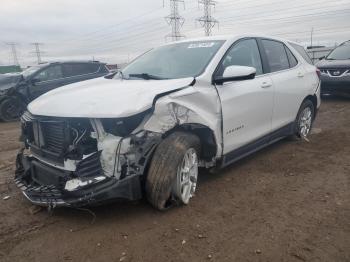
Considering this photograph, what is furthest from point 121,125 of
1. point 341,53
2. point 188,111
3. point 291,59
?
point 341,53

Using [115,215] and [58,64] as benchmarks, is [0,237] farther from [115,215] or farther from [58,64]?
[58,64]

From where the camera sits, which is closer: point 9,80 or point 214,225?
point 214,225

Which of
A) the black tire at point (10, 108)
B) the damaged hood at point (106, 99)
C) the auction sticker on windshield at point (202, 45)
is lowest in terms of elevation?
the black tire at point (10, 108)

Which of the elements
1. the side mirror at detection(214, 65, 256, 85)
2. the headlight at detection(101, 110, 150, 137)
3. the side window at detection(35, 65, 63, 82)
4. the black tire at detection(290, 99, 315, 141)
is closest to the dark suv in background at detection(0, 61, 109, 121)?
the side window at detection(35, 65, 63, 82)

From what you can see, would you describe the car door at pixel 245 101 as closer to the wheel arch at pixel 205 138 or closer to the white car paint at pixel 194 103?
the white car paint at pixel 194 103

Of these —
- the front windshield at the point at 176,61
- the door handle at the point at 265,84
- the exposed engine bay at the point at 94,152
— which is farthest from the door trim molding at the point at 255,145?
the exposed engine bay at the point at 94,152

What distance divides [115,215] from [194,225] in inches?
30.5

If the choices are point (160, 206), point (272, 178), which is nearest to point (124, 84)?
point (160, 206)

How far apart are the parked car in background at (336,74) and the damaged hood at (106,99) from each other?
26.1ft

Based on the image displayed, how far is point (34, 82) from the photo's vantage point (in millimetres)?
10672

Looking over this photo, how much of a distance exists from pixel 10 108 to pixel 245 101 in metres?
8.91

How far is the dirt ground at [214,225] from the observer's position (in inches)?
116

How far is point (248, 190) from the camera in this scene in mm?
4184

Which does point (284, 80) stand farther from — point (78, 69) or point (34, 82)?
point (78, 69)
